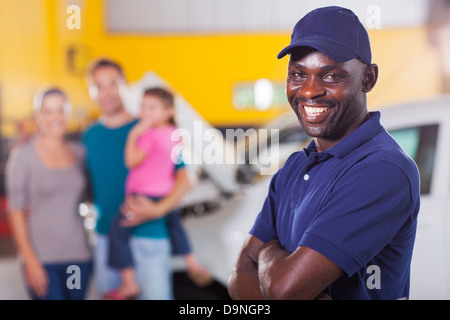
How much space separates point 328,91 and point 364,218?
287 mm

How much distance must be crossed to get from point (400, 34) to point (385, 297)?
3516 millimetres

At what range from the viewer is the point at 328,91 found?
110 cm

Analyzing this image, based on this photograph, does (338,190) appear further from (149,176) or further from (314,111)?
(149,176)

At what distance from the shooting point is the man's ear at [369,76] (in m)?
1.11

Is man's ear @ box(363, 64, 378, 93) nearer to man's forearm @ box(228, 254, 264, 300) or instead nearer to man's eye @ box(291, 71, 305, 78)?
man's eye @ box(291, 71, 305, 78)

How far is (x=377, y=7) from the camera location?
1.92 m

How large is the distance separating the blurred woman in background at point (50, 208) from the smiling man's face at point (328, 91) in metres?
1.38

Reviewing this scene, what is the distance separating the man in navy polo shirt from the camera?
99 cm

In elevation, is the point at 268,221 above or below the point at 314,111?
below

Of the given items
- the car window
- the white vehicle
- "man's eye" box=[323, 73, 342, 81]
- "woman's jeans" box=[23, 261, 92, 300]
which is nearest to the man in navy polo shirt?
"man's eye" box=[323, 73, 342, 81]

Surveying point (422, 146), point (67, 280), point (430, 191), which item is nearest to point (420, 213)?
point (430, 191)

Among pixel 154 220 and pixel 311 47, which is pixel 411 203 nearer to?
pixel 311 47

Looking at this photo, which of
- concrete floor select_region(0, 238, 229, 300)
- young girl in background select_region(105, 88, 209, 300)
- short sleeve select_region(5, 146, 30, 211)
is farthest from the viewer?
concrete floor select_region(0, 238, 229, 300)

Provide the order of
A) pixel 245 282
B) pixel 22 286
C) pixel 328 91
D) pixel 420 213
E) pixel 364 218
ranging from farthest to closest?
pixel 22 286, pixel 420 213, pixel 245 282, pixel 328 91, pixel 364 218
